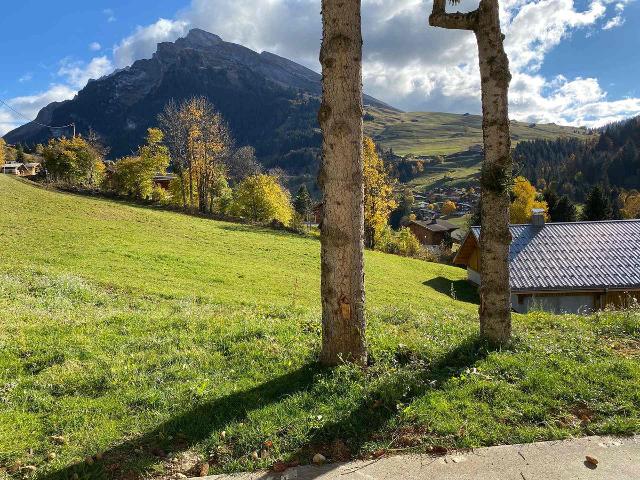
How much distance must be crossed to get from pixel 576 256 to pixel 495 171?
91.4ft

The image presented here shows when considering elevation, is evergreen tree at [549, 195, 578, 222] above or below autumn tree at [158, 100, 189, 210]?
below

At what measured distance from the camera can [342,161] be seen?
6.12 metres

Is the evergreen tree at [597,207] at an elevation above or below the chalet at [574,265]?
above

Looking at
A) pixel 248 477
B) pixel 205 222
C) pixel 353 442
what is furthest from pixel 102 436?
pixel 205 222

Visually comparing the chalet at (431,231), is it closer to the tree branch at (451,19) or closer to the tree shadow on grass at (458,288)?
the tree shadow on grass at (458,288)

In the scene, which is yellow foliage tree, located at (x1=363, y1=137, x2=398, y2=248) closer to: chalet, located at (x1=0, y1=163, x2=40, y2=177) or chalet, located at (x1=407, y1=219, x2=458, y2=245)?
chalet, located at (x1=407, y1=219, x2=458, y2=245)

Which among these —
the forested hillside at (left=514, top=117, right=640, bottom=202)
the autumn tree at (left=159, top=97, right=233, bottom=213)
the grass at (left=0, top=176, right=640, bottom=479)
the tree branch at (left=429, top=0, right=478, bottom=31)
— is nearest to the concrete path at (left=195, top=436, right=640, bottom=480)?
the grass at (left=0, top=176, right=640, bottom=479)

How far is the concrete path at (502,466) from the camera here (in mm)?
4367

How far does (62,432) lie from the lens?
5.19 m

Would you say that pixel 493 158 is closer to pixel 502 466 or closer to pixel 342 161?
pixel 342 161

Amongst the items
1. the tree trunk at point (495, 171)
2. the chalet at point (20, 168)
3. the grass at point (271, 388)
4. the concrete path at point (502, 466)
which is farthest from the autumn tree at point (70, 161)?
the concrete path at point (502, 466)

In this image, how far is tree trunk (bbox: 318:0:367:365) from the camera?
6047mm

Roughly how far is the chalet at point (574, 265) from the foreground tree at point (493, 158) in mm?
20545

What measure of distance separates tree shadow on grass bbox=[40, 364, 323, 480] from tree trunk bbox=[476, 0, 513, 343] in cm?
325
